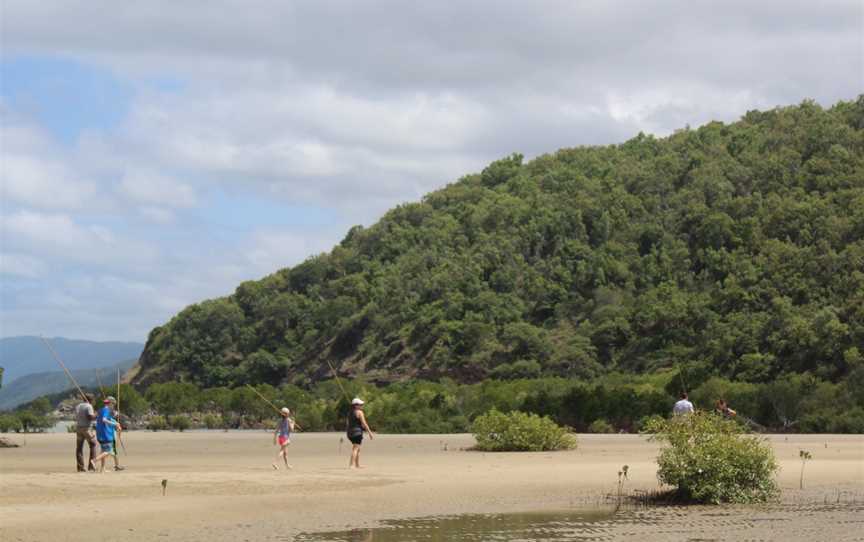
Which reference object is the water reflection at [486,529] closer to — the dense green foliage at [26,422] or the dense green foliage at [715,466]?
the dense green foliage at [715,466]

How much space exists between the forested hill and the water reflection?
53.2 meters

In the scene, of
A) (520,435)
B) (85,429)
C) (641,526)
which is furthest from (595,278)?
(641,526)

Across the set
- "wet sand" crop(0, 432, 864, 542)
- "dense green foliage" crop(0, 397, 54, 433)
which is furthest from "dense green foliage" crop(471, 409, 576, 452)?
"dense green foliage" crop(0, 397, 54, 433)

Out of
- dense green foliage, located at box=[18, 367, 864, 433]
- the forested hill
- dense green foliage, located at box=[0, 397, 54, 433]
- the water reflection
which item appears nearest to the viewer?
the water reflection

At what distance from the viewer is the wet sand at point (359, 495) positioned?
61.8ft

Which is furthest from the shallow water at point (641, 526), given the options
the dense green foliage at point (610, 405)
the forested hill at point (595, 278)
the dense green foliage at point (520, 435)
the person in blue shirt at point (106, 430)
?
the forested hill at point (595, 278)

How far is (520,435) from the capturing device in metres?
36.3

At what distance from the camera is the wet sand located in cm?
1883

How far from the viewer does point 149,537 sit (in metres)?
18.0

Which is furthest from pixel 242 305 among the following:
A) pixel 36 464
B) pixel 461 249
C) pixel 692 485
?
pixel 692 485

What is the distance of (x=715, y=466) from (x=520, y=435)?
1459 cm

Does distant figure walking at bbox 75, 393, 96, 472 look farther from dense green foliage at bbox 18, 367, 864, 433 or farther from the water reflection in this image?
dense green foliage at bbox 18, 367, 864, 433

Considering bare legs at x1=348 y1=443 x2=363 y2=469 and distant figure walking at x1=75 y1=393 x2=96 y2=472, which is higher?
distant figure walking at x1=75 y1=393 x2=96 y2=472

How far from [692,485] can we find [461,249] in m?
96.1
